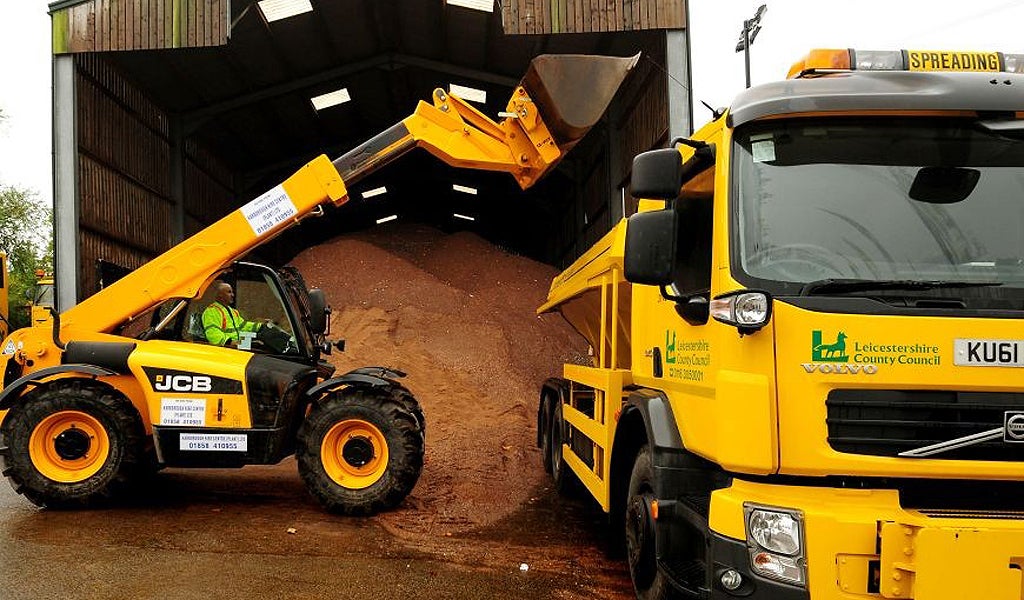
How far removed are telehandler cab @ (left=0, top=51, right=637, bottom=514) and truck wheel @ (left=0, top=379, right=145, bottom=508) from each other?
0.01 meters

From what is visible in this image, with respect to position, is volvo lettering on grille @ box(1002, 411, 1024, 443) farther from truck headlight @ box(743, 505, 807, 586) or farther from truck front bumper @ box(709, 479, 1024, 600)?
A: truck headlight @ box(743, 505, 807, 586)

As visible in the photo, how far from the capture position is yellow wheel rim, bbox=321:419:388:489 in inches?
294

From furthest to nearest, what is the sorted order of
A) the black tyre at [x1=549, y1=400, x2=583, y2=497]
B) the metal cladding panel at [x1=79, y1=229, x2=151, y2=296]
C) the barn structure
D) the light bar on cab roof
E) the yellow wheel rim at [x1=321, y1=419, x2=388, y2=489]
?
the metal cladding panel at [x1=79, y1=229, x2=151, y2=296], the barn structure, the black tyre at [x1=549, y1=400, x2=583, y2=497], the yellow wheel rim at [x1=321, y1=419, x2=388, y2=489], the light bar on cab roof

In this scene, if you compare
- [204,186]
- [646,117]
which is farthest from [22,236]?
[646,117]

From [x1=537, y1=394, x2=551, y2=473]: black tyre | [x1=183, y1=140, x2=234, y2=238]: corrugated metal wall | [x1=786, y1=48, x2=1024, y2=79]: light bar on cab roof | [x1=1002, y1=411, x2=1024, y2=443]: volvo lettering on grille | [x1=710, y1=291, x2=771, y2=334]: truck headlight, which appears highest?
[x1=183, y1=140, x2=234, y2=238]: corrugated metal wall

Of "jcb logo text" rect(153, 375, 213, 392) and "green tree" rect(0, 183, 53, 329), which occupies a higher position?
"green tree" rect(0, 183, 53, 329)

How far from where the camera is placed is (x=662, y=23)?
1135cm

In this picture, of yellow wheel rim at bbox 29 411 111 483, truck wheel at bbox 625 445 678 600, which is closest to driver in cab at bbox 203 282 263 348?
yellow wheel rim at bbox 29 411 111 483

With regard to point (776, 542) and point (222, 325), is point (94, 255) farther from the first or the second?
point (776, 542)

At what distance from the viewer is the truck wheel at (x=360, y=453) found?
7387mm

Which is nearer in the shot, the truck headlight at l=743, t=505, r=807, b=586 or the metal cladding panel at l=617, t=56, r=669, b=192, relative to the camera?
the truck headlight at l=743, t=505, r=807, b=586

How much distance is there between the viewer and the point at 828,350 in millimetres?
3465

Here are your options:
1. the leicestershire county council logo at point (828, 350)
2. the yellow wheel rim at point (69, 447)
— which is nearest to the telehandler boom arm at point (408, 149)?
the yellow wheel rim at point (69, 447)

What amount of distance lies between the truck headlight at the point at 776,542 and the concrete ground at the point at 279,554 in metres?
2.15
